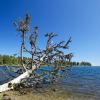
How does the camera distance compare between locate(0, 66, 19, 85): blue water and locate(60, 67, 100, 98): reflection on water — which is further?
locate(60, 67, 100, 98): reflection on water

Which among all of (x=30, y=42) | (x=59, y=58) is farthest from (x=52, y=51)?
(x=30, y=42)

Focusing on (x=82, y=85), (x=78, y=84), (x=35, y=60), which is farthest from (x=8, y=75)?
(x=35, y=60)

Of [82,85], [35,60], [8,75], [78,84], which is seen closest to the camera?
[35,60]

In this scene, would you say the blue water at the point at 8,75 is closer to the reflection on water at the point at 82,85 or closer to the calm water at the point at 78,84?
the calm water at the point at 78,84

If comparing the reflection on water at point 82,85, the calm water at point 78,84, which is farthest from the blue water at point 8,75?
the reflection on water at point 82,85

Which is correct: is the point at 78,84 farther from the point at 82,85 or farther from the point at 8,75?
the point at 8,75

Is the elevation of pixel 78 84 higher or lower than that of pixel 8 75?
lower

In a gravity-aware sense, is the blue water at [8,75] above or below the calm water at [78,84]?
above

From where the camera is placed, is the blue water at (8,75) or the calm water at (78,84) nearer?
the blue water at (8,75)

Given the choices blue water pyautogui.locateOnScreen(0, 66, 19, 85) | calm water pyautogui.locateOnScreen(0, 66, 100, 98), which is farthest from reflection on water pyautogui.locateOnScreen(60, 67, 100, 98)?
blue water pyautogui.locateOnScreen(0, 66, 19, 85)

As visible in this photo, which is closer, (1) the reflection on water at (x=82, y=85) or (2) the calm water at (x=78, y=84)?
(2) the calm water at (x=78, y=84)

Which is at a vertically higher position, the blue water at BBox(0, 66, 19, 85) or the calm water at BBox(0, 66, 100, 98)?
the blue water at BBox(0, 66, 19, 85)

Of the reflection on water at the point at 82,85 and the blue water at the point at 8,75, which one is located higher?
the blue water at the point at 8,75

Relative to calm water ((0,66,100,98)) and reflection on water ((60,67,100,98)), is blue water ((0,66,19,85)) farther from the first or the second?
reflection on water ((60,67,100,98))
